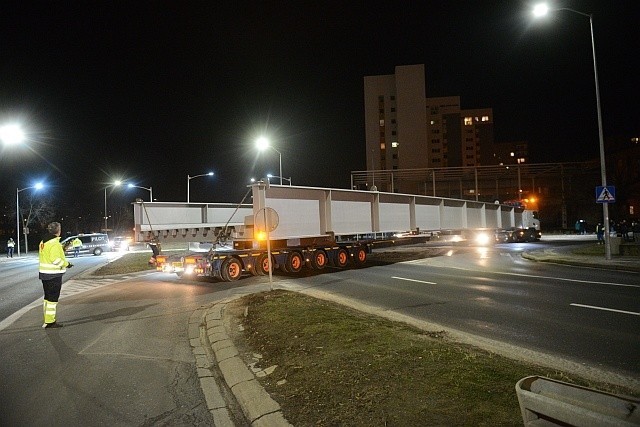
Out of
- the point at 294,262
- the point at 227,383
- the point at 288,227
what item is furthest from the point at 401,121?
the point at 227,383

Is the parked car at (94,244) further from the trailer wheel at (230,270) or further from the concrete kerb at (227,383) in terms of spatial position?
the concrete kerb at (227,383)

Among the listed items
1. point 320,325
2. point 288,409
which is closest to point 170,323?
point 320,325

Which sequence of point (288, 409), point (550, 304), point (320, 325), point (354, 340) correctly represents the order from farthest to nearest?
point (550, 304)
point (320, 325)
point (354, 340)
point (288, 409)

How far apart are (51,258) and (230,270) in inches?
297

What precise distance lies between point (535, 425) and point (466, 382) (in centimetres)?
180

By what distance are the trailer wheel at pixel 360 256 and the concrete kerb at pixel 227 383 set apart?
1288 centimetres

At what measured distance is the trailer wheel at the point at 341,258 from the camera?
19.9 meters

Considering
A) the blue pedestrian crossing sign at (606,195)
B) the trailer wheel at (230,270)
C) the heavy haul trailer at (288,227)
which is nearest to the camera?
the trailer wheel at (230,270)

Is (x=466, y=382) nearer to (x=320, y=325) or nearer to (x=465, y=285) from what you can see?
(x=320, y=325)

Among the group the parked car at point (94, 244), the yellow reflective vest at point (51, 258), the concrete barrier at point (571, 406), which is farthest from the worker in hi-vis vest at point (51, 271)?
the parked car at point (94, 244)

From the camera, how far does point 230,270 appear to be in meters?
16.5

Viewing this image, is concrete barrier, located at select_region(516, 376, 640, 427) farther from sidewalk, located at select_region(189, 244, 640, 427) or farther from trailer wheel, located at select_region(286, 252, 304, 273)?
trailer wheel, located at select_region(286, 252, 304, 273)

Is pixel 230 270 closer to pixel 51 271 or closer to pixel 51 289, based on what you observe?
pixel 51 271

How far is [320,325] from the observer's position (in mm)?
7516
